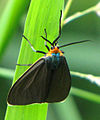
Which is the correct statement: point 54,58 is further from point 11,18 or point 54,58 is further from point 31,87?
point 11,18

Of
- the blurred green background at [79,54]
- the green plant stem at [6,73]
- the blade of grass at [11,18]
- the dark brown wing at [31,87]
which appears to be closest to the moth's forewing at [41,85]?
the dark brown wing at [31,87]

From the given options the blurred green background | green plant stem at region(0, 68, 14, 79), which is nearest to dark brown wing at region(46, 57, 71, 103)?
green plant stem at region(0, 68, 14, 79)

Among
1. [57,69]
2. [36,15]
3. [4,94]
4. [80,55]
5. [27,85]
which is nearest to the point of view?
[36,15]

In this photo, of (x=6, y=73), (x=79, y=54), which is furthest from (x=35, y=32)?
(x=79, y=54)

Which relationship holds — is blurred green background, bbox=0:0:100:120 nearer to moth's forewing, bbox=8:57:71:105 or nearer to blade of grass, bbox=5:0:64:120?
moth's forewing, bbox=8:57:71:105

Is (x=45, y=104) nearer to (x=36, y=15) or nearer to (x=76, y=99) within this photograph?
(x=36, y=15)

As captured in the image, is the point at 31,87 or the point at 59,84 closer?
the point at 31,87

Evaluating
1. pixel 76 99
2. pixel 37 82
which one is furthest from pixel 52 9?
pixel 76 99
